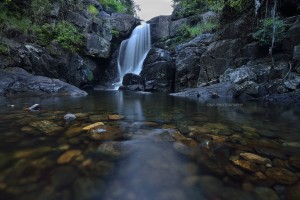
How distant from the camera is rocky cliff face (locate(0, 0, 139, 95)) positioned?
9523mm

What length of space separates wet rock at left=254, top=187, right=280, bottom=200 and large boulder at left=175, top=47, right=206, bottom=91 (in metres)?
10.8

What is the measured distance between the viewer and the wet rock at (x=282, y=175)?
1629mm

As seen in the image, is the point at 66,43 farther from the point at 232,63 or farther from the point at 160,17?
the point at 160,17

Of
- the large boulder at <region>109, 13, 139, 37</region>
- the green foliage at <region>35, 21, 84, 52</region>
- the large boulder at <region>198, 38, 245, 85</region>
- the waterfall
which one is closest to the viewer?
the large boulder at <region>198, 38, 245, 85</region>

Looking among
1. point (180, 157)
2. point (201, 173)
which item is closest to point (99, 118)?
point (180, 157)

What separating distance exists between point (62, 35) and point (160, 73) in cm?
631

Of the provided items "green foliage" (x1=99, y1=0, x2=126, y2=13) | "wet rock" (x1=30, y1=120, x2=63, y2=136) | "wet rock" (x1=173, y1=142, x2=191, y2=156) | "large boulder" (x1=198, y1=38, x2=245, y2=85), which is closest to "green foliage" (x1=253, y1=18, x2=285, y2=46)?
"large boulder" (x1=198, y1=38, x2=245, y2=85)

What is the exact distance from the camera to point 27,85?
8.07 m

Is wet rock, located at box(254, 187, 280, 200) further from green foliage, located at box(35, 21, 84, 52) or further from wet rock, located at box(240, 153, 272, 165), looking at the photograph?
green foliage, located at box(35, 21, 84, 52)

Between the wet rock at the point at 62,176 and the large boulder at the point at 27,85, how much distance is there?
6958mm

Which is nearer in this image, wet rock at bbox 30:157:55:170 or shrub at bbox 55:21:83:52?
wet rock at bbox 30:157:55:170

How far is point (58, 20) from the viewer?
12750mm

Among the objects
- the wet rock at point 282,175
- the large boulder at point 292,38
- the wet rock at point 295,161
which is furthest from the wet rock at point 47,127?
the large boulder at point 292,38

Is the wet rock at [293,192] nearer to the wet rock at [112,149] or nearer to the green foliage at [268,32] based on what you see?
the wet rock at [112,149]
